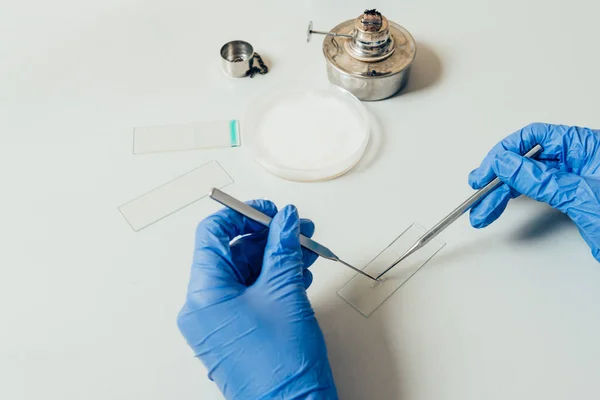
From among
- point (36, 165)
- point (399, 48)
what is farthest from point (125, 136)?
point (399, 48)

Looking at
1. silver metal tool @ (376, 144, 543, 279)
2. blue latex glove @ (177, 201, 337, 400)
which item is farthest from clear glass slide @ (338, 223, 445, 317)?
blue latex glove @ (177, 201, 337, 400)

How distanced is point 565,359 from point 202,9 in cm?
129

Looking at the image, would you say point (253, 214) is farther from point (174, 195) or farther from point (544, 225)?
point (544, 225)

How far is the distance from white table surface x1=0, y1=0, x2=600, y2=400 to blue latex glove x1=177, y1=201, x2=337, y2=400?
0.37 ft

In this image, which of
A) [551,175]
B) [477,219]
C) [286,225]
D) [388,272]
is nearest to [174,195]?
[286,225]

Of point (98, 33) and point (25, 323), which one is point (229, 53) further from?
point (25, 323)

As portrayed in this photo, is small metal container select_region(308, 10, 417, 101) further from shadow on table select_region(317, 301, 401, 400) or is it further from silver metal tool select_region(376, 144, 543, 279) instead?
shadow on table select_region(317, 301, 401, 400)

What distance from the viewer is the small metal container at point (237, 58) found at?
132 centimetres

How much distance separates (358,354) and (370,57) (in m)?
0.70

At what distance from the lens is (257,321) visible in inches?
31.6

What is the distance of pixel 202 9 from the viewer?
1527 millimetres

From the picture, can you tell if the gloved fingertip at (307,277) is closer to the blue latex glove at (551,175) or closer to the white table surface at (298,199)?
the white table surface at (298,199)

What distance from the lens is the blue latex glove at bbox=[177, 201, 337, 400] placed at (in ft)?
2.58

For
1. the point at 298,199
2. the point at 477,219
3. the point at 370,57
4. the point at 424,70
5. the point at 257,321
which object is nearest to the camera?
the point at 257,321
